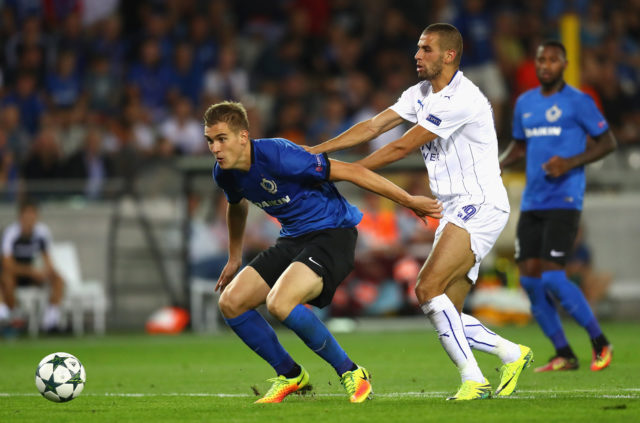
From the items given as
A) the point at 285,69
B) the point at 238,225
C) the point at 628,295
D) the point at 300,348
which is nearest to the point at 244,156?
the point at 238,225

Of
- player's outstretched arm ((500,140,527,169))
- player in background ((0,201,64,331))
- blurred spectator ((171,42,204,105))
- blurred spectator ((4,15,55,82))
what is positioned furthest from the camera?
blurred spectator ((4,15,55,82))

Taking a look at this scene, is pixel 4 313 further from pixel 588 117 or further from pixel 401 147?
pixel 401 147

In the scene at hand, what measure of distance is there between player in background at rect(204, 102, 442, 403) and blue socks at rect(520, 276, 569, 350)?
2376 mm

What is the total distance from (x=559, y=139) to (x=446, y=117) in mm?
2552

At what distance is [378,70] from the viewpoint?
1788cm

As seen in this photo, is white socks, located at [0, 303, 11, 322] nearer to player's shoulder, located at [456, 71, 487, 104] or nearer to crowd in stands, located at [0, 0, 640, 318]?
crowd in stands, located at [0, 0, 640, 318]

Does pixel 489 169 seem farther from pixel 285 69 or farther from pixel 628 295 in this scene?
pixel 285 69

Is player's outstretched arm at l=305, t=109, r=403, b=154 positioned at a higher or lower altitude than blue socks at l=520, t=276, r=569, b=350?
higher

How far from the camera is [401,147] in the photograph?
646 centimetres

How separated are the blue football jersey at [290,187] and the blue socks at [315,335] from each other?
63cm

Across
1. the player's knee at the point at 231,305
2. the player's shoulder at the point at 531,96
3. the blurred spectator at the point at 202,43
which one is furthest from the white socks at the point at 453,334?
the blurred spectator at the point at 202,43

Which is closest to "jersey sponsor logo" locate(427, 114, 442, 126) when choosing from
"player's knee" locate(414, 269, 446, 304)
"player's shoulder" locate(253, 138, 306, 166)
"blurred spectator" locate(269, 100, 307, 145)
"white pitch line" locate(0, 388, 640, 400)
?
"player's shoulder" locate(253, 138, 306, 166)

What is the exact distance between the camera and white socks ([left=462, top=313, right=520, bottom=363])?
264 inches

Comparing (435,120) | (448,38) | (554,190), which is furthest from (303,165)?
(554,190)
